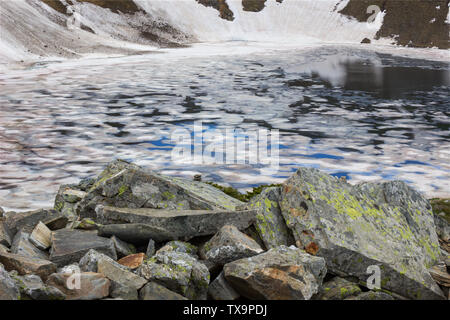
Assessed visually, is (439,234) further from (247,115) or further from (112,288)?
(247,115)

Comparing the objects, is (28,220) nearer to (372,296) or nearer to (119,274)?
(119,274)

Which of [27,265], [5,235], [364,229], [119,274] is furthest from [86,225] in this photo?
[364,229]

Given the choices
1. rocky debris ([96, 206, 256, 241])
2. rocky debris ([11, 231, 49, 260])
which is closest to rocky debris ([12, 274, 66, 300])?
rocky debris ([11, 231, 49, 260])

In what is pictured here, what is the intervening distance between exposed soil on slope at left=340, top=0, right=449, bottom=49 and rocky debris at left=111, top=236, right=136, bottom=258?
91.3 metres

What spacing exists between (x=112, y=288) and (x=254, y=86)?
29.7m

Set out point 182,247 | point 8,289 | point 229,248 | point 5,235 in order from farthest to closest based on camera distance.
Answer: point 5,235 → point 182,247 → point 229,248 → point 8,289

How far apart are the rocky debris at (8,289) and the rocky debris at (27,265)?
0.60 metres

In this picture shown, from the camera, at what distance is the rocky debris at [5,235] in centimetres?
638

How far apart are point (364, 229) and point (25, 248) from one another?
463cm

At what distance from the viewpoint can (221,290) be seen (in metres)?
5.24

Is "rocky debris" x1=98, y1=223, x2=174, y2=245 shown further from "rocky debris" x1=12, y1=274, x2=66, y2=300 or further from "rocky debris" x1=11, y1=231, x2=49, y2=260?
"rocky debris" x1=12, y1=274, x2=66, y2=300

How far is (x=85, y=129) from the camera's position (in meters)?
19.9
